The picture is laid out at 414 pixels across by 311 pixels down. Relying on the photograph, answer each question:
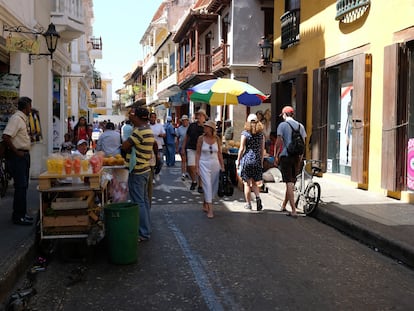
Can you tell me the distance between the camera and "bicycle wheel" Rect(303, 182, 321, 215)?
855cm

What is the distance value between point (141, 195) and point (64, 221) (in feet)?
3.78

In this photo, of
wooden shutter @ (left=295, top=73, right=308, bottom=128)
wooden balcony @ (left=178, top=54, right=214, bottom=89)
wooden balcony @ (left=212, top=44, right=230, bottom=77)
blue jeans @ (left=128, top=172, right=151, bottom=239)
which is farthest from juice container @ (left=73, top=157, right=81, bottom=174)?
wooden balcony @ (left=178, top=54, right=214, bottom=89)

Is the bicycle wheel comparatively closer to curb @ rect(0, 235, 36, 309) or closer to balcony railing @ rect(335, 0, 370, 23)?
balcony railing @ rect(335, 0, 370, 23)

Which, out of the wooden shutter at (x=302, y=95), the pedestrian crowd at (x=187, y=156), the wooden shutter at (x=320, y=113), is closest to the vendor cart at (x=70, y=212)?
the pedestrian crowd at (x=187, y=156)

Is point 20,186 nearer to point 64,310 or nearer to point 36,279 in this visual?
point 36,279

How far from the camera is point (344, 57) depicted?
11453 mm

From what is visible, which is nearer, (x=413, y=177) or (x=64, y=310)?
(x=64, y=310)

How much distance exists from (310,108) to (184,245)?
26.2 feet

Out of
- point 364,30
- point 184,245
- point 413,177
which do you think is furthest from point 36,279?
point 364,30

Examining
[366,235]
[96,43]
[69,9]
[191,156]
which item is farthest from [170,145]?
[96,43]

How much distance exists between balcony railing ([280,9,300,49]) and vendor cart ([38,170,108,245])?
10.1m

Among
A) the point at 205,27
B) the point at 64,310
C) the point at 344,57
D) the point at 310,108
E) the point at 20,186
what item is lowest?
the point at 64,310

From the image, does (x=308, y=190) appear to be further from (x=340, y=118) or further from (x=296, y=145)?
(x=340, y=118)

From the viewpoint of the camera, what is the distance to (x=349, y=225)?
745 centimetres
